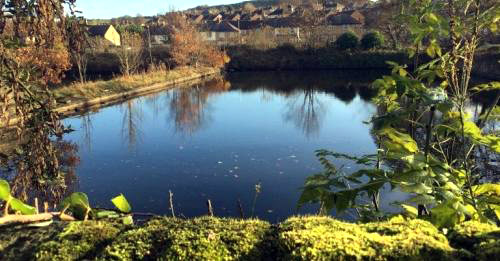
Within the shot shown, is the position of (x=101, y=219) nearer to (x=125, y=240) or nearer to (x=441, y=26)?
(x=125, y=240)

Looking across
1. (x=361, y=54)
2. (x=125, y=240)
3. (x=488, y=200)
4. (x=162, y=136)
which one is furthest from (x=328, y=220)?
(x=361, y=54)

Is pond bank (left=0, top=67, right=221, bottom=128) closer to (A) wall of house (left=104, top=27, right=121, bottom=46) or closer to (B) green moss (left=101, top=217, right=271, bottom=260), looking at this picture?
(B) green moss (left=101, top=217, right=271, bottom=260)

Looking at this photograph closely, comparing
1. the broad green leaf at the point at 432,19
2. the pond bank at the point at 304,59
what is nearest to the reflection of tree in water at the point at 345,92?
the pond bank at the point at 304,59

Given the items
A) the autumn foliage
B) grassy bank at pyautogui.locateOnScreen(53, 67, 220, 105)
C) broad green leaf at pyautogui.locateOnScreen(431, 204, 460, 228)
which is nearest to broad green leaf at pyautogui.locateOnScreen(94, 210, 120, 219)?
broad green leaf at pyautogui.locateOnScreen(431, 204, 460, 228)

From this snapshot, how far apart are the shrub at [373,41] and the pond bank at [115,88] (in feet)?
65.1

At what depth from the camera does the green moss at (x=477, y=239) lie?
1.62 m

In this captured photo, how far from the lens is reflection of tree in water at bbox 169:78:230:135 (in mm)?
22406

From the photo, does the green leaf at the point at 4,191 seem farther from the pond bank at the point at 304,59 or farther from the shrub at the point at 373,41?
the shrub at the point at 373,41

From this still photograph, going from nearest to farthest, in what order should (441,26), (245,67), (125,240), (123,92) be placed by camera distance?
(125,240)
(441,26)
(123,92)
(245,67)

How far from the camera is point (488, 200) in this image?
2.51 m

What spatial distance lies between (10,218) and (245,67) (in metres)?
49.4

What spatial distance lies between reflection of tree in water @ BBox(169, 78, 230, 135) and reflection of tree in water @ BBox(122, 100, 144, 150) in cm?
200

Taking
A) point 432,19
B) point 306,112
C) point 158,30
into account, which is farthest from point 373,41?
point 432,19

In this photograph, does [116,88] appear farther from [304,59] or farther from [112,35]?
[112,35]
